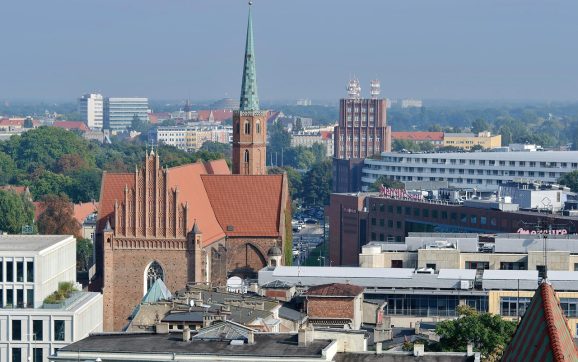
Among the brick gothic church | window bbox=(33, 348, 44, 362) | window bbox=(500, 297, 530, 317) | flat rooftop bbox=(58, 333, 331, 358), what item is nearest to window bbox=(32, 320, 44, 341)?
window bbox=(33, 348, 44, 362)

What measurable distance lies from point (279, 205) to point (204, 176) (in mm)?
5086

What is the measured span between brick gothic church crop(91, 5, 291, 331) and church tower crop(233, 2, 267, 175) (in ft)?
29.5

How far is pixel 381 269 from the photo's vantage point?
8381cm

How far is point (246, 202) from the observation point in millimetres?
105562

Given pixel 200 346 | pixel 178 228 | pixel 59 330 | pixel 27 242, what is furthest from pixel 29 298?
pixel 200 346

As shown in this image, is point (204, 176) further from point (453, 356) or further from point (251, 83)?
point (453, 356)

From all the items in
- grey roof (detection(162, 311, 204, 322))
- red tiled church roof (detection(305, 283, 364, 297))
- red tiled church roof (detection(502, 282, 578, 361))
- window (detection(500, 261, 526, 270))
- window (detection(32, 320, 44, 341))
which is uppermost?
red tiled church roof (detection(502, 282, 578, 361))

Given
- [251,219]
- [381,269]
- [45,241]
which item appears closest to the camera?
[381,269]

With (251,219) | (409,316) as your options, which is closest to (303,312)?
(409,316)

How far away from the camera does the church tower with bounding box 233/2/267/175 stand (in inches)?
4668

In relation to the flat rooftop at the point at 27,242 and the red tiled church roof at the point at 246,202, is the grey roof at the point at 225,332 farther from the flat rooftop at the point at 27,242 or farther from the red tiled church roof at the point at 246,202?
the red tiled church roof at the point at 246,202

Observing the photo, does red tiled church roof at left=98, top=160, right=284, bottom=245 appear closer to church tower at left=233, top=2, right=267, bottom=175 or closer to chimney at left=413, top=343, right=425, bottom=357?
church tower at left=233, top=2, right=267, bottom=175

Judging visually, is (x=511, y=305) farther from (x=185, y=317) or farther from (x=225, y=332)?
(x=225, y=332)

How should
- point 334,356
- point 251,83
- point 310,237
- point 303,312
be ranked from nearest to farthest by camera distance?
point 334,356 → point 303,312 → point 251,83 → point 310,237
